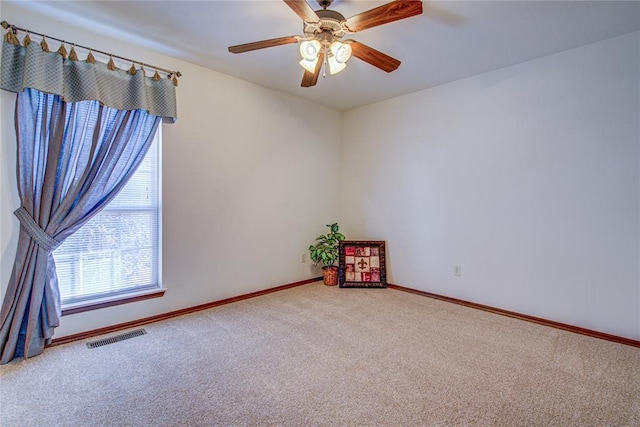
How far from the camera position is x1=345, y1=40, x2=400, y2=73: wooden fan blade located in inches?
82.8

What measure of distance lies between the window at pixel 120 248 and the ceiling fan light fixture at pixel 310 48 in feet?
5.54

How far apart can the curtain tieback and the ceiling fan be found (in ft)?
6.19

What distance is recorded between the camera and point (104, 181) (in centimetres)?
253

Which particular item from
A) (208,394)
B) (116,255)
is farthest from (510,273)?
(116,255)

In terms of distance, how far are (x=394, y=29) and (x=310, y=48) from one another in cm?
82

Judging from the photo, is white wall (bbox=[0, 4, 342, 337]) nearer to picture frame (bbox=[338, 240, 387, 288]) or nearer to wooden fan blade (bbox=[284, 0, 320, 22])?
picture frame (bbox=[338, 240, 387, 288])

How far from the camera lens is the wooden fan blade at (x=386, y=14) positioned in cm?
166

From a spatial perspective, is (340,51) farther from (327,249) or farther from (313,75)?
(327,249)

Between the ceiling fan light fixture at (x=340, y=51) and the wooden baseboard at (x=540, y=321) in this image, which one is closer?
the ceiling fan light fixture at (x=340, y=51)

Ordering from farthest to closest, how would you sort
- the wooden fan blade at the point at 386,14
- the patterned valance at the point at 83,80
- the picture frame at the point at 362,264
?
the picture frame at the point at 362,264, the patterned valance at the point at 83,80, the wooden fan blade at the point at 386,14

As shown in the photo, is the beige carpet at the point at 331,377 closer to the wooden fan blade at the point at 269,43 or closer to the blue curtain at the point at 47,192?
the blue curtain at the point at 47,192

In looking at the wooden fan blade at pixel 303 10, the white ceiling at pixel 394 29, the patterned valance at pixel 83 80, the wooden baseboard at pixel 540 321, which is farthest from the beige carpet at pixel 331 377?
the white ceiling at pixel 394 29

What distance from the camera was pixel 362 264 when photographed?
13.6 feet

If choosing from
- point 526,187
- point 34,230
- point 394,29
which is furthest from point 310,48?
point 526,187
